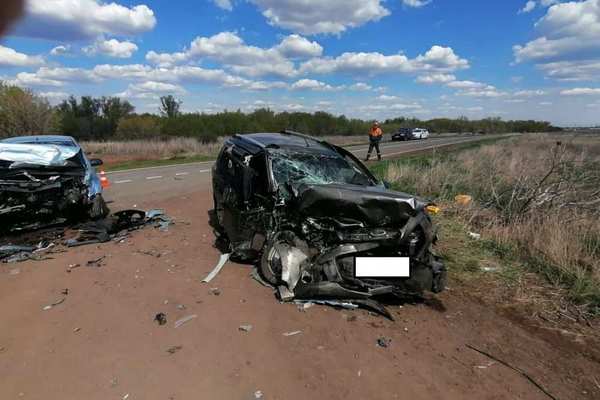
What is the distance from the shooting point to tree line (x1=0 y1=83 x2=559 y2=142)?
2812 centimetres

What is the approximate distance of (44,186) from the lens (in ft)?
19.2

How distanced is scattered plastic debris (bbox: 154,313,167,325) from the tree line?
1229 inches

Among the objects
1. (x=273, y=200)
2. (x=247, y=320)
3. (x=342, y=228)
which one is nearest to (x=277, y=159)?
(x=273, y=200)

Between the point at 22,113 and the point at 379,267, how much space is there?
32.5 m

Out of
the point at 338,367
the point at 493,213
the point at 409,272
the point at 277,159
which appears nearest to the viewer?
the point at 338,367

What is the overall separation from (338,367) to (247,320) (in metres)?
1.02

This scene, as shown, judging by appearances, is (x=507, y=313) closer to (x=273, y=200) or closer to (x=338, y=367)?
(x=338, y=367)

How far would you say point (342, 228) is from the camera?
389 centimetres

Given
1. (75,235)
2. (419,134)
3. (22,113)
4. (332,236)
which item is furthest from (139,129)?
(332,236)

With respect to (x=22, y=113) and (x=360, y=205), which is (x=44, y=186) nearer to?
(x=360, y=205)

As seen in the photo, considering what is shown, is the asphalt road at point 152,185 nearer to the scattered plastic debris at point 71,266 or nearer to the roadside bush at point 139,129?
the scattered plastic debris at point 71,266

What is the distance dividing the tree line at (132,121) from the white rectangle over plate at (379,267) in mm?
32145

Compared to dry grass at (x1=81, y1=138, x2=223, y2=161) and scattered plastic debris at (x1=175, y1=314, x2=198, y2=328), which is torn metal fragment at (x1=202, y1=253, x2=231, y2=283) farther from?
dry grass at (x1=81, y1=138, x2=223, y2=161)

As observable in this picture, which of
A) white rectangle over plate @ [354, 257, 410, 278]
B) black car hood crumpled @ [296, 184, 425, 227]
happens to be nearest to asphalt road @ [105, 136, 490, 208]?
black car hood crumpled @ [296, 184, 425, 227]
